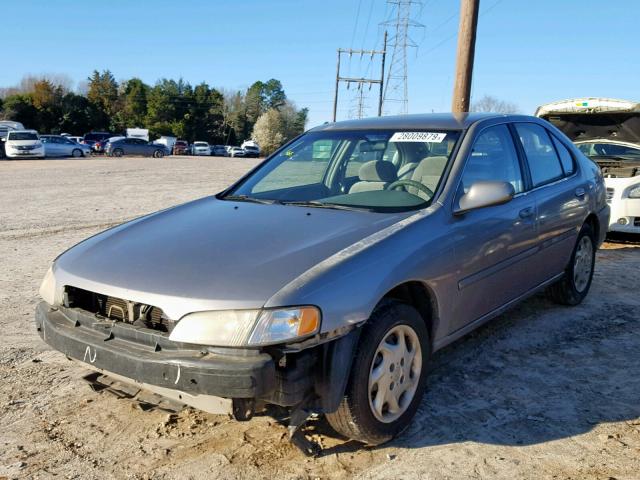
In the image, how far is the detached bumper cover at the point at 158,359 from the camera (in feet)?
7.54

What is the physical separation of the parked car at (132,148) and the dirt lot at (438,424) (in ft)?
128

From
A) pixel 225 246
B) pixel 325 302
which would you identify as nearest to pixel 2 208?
pixel 225 246

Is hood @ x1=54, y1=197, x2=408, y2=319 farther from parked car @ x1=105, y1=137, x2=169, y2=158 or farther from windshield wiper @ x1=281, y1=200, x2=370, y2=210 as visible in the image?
parked car @ x1=105, y1=137, x2=169, y2=158

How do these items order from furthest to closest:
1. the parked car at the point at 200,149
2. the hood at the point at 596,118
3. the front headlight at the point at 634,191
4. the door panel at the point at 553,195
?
the parked car at the point at 200,149, the hood at the point at 596,118, the front headlight at the point at 634,191, the door panel at the point at 553,195

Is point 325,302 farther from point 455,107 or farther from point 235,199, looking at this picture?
point 455,107

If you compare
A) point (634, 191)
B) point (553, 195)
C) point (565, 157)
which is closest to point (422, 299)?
point (553, 195)

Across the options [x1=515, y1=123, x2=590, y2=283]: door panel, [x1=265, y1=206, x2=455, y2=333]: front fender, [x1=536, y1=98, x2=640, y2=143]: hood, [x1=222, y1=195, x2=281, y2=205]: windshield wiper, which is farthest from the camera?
[x1=536, y1=98, x2=640, y2=143]: hood

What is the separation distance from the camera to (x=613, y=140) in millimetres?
9242

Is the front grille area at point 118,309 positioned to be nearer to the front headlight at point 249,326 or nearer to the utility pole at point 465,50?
the front headlight at point 249,326

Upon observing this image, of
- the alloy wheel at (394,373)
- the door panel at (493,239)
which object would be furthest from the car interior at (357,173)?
the alloy wheel at (394,373)

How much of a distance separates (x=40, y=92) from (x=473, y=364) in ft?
243

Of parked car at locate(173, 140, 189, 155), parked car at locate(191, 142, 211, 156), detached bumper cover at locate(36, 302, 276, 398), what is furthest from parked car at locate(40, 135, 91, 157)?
detached bumper cover at locate(36, 302, 276, 398)

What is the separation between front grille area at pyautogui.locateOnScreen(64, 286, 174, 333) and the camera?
8.47ft

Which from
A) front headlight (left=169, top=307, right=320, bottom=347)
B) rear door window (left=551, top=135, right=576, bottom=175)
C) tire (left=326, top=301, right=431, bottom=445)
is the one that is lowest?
tire (left=326, top=301, right=431, bottom=445)
